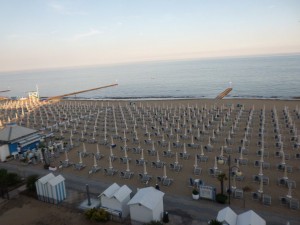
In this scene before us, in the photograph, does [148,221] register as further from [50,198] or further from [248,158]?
[248,158]

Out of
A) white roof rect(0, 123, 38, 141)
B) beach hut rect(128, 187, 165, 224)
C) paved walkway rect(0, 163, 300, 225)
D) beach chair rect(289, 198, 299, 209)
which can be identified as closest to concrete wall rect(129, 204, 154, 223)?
beach hut rect(128, 187, 165, 224)

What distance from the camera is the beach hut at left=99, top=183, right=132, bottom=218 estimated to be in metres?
14.2

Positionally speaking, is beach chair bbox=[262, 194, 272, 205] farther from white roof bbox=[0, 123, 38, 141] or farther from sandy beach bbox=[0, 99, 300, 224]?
white roof bbox=[0, 123, 38, 141]

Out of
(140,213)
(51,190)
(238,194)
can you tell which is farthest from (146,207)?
(51,190)

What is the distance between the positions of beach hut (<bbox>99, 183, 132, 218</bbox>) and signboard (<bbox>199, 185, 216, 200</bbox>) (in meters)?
4.45

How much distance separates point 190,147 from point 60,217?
13.9 metres

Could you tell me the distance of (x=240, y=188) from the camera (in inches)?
659

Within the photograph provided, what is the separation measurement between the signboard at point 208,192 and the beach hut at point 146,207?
296cm

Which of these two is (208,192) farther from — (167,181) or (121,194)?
(121,194)

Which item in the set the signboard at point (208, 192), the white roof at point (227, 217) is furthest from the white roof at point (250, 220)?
the signboard at point (208, 192)

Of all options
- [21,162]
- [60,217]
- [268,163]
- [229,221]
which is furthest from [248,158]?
[21,162]

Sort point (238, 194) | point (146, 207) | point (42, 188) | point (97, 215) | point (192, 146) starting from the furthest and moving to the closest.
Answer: point (192, 146), point (42, 188), point (238, 194), point (97, 215), point (146, 207)

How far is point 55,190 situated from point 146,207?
21.0 ft

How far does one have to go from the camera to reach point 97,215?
1365cm
